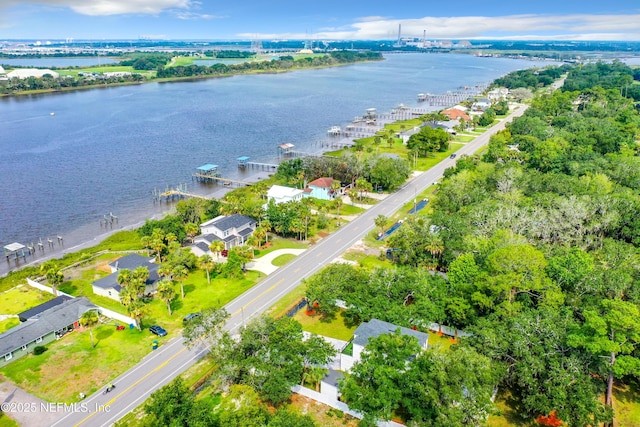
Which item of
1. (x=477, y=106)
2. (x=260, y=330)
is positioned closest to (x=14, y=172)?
(x=260, y=330)

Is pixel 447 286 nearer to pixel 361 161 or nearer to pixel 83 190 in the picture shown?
pixel 361 161

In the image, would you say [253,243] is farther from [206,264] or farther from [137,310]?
[137,310]

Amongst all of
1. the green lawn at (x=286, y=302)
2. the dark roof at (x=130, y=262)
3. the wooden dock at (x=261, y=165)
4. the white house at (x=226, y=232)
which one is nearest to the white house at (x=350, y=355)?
the green lawn at (x=286, y=302)

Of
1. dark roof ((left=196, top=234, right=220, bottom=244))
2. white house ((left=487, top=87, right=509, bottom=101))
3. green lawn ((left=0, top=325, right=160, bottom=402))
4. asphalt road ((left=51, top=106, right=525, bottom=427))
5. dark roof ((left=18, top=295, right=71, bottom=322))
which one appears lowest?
green lawn ((left=0, top=325, right=160, bottom=402))

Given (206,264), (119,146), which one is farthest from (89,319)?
(119,146)

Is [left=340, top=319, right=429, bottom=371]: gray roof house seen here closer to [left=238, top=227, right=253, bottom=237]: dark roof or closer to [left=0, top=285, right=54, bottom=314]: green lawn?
[left=238, top=227, right=253, bottom=237]: dark roof

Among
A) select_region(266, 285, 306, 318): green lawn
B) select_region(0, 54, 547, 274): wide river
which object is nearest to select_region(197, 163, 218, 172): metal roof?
select_region(0, 54, 547, 274): wide river

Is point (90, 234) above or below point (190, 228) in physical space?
below
